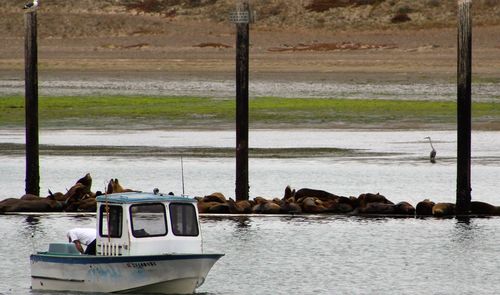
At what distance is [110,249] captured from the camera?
2389 cm

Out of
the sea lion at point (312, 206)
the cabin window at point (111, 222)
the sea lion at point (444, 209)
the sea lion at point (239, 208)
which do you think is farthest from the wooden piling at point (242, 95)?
the cabin window at point (111, 222)

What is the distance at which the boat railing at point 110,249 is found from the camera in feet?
78.0

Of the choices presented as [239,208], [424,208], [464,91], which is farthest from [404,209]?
[239,208]

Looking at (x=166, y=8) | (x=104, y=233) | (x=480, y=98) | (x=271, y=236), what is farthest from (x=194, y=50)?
(x=104, y=233)

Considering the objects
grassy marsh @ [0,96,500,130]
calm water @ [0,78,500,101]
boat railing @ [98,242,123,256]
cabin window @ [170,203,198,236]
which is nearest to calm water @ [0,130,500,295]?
cabin window @ [170,203,198,236]

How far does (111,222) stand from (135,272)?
952 mm

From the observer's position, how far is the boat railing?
936 inches

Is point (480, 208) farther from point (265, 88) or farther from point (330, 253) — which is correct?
point (265, 88)

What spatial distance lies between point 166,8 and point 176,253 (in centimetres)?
9793

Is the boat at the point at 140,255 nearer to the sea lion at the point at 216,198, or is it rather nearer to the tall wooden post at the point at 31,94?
the sea lion at the point at 216,198

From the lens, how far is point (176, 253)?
2359 centimetres

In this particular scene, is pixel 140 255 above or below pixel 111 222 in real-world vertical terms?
below

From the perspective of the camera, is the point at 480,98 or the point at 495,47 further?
the point at 495,47

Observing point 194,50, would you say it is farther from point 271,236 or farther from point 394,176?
point 271,236
